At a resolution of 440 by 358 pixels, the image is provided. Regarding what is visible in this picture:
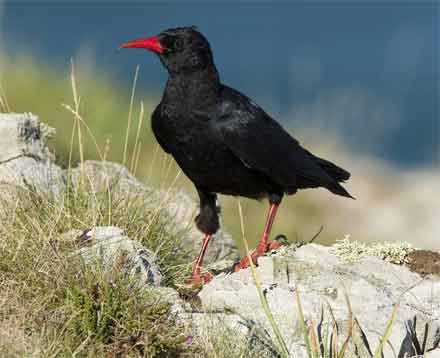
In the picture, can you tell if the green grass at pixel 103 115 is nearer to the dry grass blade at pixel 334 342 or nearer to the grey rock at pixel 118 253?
the grey rock at pixel 118 253

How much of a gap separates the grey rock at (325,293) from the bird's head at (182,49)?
135cm

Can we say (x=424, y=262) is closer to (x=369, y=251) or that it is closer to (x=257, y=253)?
(x=369, y=251)

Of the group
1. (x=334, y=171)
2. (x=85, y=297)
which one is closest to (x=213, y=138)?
(x=334, y=171)

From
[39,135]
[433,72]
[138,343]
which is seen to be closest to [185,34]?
[39,135]

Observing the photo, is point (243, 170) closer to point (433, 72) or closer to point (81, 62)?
point (81, 62)

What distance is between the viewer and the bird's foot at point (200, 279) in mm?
6023

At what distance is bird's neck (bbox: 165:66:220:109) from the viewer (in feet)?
20.7

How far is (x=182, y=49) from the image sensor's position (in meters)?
6.48

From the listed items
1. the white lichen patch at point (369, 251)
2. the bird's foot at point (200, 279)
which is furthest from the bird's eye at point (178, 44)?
the white lichen patch at point (369, 251)

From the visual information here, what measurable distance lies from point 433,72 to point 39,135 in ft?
290

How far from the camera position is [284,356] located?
4926 mm

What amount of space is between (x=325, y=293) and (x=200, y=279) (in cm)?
87

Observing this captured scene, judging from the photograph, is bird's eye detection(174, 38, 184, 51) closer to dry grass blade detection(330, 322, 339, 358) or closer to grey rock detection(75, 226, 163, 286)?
grey rock detection(75, 226, 163, 286)

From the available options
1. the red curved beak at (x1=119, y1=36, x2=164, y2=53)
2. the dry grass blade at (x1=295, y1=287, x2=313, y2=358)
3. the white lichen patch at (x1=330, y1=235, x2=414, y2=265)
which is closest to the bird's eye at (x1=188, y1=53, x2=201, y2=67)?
the red curved beak at (x1=119, y1=36, x2=164, y2=53)
